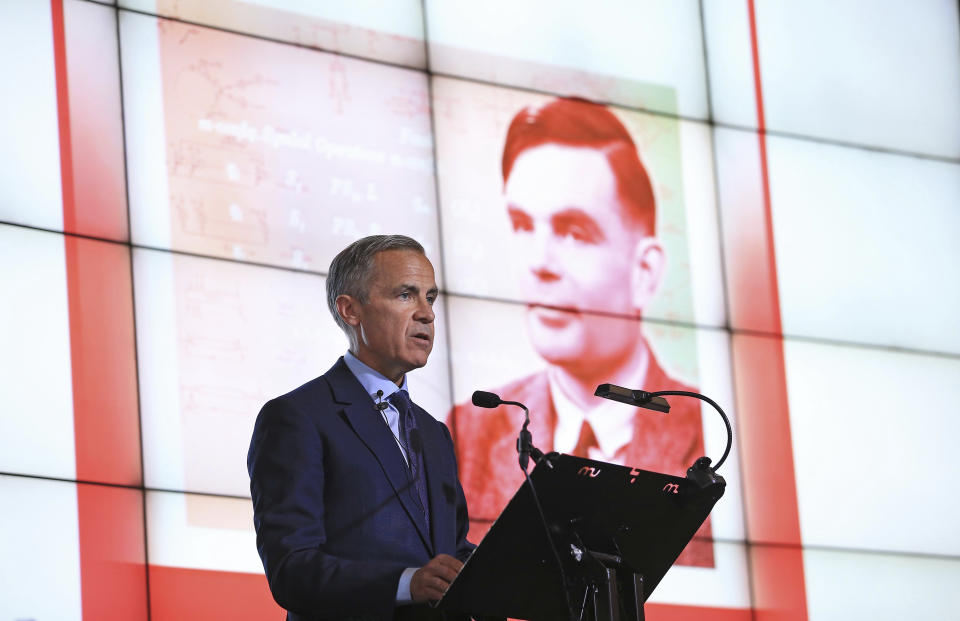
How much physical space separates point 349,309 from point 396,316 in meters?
0.13

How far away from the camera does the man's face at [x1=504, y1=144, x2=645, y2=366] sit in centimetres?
530

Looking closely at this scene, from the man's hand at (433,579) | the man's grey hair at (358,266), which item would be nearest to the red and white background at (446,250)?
the man's grey hair at (358,266)

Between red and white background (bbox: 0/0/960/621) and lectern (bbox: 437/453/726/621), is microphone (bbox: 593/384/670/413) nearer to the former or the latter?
lectern (bbox: 437/453/726/621)

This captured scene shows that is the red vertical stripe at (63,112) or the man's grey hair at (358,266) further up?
the red vertical stripe at (63,112)

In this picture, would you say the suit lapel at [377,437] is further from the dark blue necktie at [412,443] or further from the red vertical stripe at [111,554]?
the red vertical stripe at [111,554]

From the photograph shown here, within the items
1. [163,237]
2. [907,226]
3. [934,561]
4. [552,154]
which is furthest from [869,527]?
[163,237]

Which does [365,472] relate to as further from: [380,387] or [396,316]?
[396,316]

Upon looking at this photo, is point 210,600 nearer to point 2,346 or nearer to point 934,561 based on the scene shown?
point 2,346

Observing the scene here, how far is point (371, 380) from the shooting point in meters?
2.82

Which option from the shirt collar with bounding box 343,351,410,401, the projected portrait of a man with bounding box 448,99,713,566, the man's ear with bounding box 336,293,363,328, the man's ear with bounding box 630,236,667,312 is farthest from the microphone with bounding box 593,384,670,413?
the man's ear with bounding box 630,236,667,312

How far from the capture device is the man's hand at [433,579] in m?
2.32

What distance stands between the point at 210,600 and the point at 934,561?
339 cm

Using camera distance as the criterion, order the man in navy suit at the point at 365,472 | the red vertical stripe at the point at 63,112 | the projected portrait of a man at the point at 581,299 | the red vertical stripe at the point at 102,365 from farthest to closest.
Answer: the projected portrait of a man at the point at 581,299
the red vertical stripe at the point at 63,112
the red vertical stripe at the point at 102,365
the man in navy suit at the point at 365,472

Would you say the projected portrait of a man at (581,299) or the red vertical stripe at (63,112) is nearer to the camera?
the red vertical stripe at (63,112)
